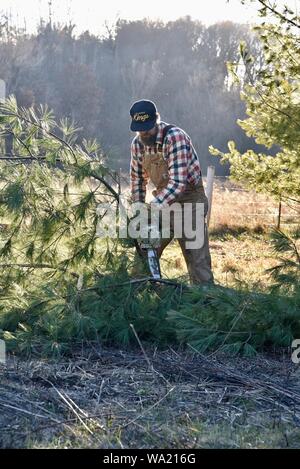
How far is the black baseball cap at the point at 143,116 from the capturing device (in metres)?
6.06

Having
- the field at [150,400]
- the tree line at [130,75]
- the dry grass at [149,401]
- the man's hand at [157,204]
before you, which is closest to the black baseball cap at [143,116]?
the man's hand at [157,204]

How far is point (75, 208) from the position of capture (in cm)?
573

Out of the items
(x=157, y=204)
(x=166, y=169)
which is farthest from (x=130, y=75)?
(x=157, y=204)

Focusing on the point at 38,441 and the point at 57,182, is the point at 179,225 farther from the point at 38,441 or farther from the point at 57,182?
the point at 38,441

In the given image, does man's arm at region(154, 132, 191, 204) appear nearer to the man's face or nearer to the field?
the man's face

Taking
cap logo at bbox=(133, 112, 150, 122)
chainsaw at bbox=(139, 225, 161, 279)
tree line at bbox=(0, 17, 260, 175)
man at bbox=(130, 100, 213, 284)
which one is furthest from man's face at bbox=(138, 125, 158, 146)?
tree line at bbox=(0, 17, 260, 175)

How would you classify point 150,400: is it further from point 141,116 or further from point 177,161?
point 141,116

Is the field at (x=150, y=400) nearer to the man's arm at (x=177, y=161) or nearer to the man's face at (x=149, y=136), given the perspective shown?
the man's arm at (x=177, y=161)

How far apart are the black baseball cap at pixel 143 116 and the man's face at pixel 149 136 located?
10cm

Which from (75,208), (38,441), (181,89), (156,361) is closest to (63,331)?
(156,361)

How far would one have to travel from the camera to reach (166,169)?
6.43 m

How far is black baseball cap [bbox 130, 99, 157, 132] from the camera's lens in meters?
6.06

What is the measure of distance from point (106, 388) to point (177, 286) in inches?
59.5

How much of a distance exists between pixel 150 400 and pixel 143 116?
2.87 metres
